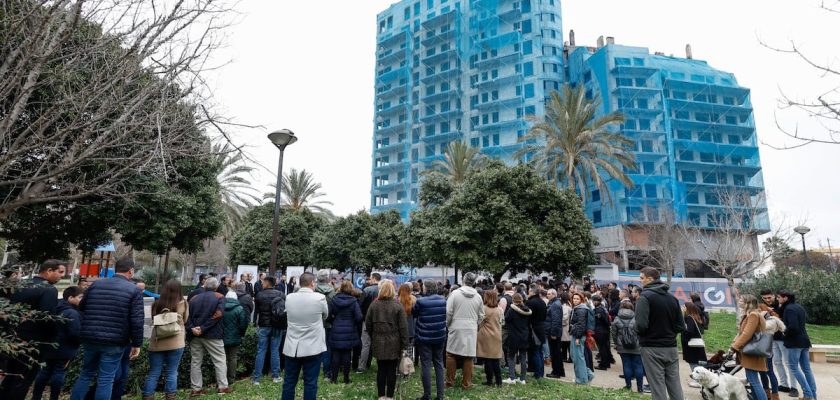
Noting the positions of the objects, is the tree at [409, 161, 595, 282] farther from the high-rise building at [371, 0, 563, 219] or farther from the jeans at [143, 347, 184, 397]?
the high-rise building at [371, 0, 563, 219]

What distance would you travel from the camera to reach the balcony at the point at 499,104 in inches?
2084

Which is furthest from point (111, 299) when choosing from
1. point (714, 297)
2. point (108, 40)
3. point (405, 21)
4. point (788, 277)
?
point (405, 21)

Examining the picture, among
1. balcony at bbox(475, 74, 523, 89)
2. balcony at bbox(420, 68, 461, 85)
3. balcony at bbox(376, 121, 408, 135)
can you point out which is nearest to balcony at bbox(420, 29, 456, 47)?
balcony at bbox(420, 68, 461, 85)

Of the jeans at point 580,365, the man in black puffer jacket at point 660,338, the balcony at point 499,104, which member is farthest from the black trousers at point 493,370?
the balcony at point 499,104

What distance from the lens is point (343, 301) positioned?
23.0ft

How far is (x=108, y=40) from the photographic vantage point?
4656 millimetres

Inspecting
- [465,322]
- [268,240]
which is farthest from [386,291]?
[268,240]

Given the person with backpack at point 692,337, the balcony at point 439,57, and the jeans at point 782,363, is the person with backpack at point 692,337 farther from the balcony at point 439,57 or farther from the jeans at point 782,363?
the balcony at point 439,57

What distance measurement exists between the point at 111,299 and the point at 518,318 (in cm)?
636

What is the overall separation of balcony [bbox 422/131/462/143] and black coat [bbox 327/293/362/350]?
50.1 metres

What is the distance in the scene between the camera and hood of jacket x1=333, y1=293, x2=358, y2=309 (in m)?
7.01

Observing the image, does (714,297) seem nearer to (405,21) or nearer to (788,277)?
(788,277)

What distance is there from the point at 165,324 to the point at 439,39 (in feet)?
195

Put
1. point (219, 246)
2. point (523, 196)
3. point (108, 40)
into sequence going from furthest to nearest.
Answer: point (219, 246) → point (523, 196) → point (108, 40)
